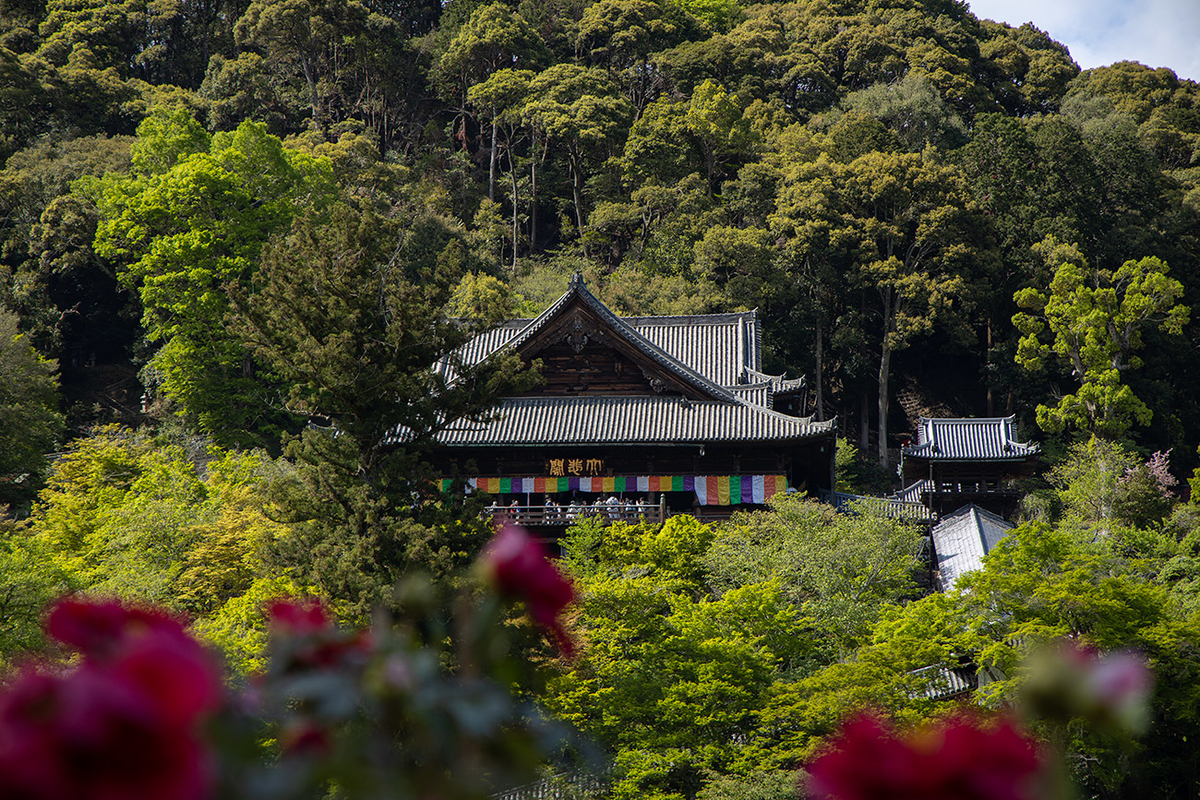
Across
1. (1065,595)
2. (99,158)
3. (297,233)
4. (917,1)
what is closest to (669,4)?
(917,1)

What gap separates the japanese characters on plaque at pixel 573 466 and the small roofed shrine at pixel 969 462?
10.2m

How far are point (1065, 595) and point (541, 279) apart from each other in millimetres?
30289

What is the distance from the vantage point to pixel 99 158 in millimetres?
38281

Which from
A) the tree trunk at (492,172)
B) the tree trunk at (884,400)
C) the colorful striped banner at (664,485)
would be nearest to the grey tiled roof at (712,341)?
the colorful striped banner at (664,485)

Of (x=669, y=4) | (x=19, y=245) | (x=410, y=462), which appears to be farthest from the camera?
(x=669, y=4)

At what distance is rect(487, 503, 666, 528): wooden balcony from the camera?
23.5m

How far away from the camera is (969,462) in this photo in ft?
103

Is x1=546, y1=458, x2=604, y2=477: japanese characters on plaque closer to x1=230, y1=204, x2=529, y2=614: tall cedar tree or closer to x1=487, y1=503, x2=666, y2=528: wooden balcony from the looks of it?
x1=487, y1=503, x2=666, y2=528: wooden balcony

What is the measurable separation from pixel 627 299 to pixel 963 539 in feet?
57.3

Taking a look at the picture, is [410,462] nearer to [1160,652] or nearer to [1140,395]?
[1160,652]

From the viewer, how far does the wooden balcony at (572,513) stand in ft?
77.0

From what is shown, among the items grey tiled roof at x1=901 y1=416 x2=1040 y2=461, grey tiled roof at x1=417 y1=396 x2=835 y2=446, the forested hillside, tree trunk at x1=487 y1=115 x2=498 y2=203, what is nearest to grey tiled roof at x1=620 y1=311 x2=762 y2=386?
grey tiled roof at x1=417 y1=396 x2=835 y2=446

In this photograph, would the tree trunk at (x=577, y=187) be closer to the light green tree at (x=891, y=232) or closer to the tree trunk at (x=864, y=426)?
the light green tree at (x=891, y=232)

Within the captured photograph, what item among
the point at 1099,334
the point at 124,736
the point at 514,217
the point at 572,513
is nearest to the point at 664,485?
the point at 572,513
